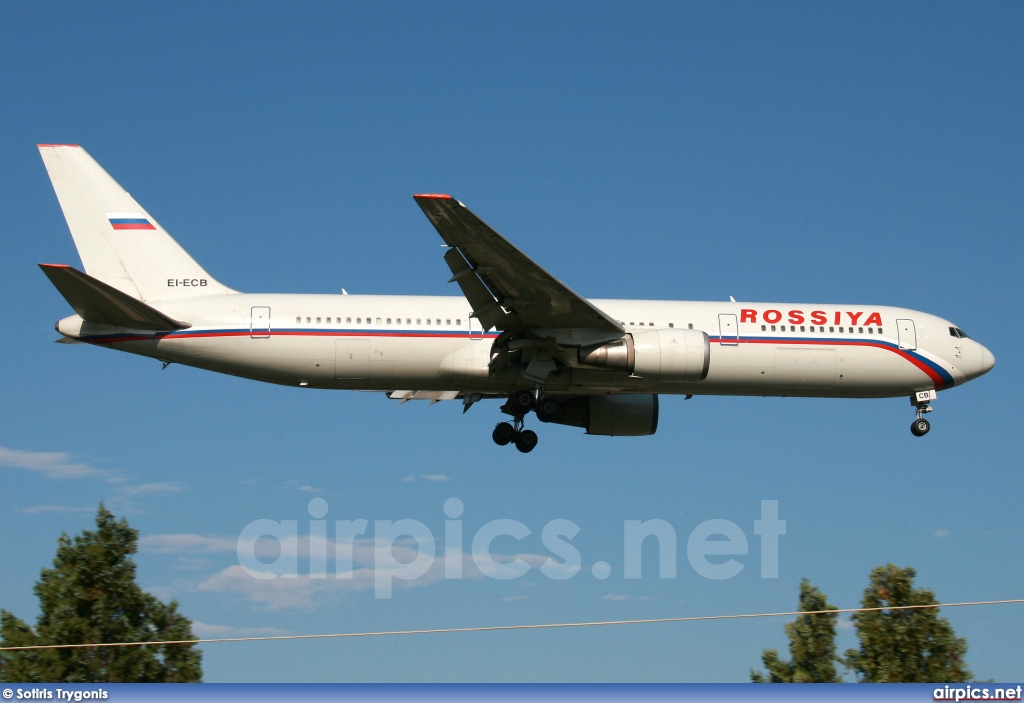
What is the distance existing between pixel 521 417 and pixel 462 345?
8.11 ft

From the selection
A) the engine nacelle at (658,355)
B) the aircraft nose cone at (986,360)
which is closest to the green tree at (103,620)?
the engine nacelle at (658,355)

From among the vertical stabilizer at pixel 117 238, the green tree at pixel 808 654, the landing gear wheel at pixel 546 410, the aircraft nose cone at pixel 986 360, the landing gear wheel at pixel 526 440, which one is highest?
the vertical stabilizer at pixel 117 238

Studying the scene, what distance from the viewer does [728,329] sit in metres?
27.8

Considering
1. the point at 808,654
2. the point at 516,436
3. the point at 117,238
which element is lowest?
the point at 808,654

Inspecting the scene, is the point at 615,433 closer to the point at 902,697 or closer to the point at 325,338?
the point at 325,338

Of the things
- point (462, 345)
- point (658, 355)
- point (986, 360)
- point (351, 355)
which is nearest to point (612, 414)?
point (658, 355)

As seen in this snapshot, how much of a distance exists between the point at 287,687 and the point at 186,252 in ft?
56.2

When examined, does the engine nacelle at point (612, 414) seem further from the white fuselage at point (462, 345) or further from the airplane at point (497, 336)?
the white fuselage at point (462, 345)

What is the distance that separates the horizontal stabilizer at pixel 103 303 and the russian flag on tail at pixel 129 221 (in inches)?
134

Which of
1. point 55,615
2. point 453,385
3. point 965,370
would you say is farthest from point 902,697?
point 55,615

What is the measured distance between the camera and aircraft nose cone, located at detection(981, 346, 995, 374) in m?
29.8

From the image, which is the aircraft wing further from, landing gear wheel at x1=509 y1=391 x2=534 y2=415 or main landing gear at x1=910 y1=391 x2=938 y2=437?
main landing gear at x1=910 y1=391 x2=938 y2=437

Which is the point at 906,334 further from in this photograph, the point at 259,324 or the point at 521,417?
the point at 259,324

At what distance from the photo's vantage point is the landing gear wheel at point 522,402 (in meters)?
27.6
